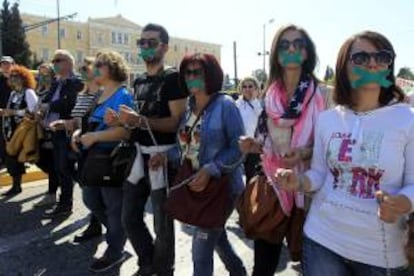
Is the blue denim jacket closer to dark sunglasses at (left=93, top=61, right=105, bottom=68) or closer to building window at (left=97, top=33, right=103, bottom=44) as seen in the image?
dark sunglasses at (left=93, top=61, right=105, bottom=68)

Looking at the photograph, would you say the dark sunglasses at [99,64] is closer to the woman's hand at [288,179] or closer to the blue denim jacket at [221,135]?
the blue denim jacket at [221,135]

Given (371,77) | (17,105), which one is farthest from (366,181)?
(17,105)

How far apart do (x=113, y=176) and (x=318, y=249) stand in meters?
2.14

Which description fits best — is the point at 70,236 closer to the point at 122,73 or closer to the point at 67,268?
the point at 67,268

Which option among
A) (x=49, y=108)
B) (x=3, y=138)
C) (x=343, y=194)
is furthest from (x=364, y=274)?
(x=3, y=138)

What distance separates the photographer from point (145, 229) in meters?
4.33

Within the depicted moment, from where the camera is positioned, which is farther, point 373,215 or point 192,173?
point 192,173

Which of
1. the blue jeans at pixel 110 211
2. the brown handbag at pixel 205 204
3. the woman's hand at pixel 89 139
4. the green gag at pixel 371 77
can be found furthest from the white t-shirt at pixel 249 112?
the green gag at pixel 371 77

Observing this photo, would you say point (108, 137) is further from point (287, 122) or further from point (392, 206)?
point (392, 206)

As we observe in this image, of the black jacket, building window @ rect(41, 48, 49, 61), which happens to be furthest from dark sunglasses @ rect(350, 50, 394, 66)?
building window @ rect(41, 48, 49, 61)

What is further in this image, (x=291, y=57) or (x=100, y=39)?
(x=100, y=39)

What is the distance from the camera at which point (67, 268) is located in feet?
15.9

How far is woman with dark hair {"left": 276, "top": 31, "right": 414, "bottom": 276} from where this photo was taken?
2.35 meters

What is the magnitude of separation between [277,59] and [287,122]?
1.29 feet
